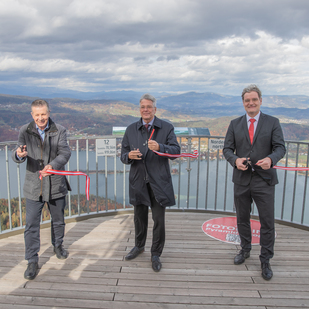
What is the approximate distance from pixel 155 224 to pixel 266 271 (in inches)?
50.3

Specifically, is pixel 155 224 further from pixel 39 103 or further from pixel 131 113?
pixel 131 113

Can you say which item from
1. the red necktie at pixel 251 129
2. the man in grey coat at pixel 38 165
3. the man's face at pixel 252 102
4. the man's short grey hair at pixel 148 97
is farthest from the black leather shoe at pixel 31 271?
the man's face at pixel 252 102

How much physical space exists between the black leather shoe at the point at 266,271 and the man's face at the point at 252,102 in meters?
1.65

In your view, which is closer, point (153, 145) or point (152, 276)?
point (153, 145)

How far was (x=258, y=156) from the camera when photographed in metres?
2.57

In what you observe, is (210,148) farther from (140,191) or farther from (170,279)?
(170,279)

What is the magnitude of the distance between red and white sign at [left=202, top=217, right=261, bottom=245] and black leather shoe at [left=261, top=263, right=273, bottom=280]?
0.77m

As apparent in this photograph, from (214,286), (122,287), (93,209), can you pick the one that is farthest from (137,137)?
(93,209)

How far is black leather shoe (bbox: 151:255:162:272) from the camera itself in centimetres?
269

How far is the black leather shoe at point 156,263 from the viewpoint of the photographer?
269 centimetres

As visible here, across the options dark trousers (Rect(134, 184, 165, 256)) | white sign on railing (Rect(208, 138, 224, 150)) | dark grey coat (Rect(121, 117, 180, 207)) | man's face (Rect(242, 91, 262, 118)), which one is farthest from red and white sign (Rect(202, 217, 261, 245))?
man's face (Rect(242, 91, 262, 118))

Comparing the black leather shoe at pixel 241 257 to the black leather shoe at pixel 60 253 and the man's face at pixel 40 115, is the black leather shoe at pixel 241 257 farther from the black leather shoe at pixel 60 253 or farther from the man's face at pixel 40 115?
the man's face at pixel 40 115

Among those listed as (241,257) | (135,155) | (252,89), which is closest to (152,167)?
(135,155)

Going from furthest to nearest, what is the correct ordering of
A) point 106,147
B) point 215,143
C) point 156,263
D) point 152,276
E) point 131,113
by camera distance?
1. point 131,113
2. point 215,143
3. point 106,147
4. point 156,263
5. point 152,276
